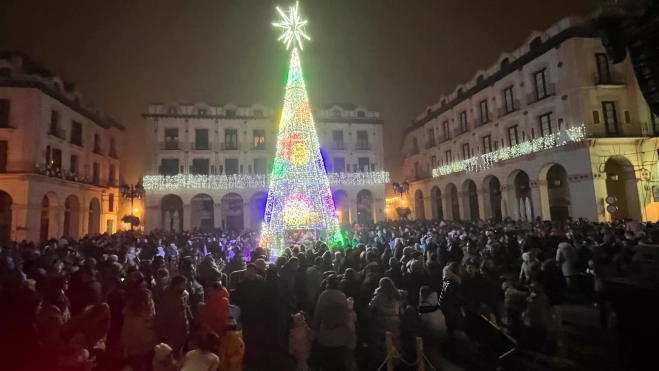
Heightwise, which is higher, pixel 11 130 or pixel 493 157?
pixel 11 130

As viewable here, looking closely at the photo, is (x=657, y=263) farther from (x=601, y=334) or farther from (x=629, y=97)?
(x=629, y=97)

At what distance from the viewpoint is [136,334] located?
4.49 m

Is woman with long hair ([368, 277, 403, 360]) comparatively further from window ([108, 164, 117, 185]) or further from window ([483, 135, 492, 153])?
window ([108, 164, 117, 185])

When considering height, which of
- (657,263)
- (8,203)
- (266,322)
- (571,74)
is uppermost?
(571,74)

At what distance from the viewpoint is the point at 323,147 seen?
1388 inches

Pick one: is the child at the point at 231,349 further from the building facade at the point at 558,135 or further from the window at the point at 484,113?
the window at the point at 484,113

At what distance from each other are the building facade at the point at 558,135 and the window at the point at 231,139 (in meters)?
19.2

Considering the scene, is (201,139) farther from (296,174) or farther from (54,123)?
(296,174)

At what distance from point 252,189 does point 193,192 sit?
479cm

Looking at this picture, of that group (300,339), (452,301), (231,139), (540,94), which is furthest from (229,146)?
(300,339)

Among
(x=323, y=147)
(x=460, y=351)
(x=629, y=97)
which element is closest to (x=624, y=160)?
(x=629, y=97)

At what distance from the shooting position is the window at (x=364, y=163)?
118 feet

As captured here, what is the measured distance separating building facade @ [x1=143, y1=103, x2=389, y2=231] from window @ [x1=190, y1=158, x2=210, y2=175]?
8 cm

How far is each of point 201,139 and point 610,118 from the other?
96.5 ft
